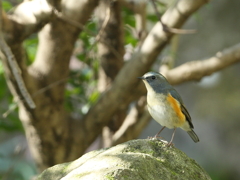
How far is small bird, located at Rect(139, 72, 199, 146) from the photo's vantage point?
117 inches

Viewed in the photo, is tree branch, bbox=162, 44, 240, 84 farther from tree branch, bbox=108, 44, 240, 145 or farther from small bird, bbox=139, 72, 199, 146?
small bird, bbox=139, 72, 199, 146

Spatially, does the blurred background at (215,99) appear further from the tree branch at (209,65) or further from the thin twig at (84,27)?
the thin twig at (84,27)

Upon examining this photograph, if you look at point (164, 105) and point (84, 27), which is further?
point (84, 27)

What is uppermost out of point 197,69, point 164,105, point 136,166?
point 136,166

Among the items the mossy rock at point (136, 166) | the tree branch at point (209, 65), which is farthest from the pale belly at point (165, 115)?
the tree branch at point (209, 65)

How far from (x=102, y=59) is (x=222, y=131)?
5.25 meters

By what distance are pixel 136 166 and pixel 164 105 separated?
1.17 m

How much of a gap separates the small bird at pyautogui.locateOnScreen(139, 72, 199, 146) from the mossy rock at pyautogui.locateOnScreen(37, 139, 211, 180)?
0.59m

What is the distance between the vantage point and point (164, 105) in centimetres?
299

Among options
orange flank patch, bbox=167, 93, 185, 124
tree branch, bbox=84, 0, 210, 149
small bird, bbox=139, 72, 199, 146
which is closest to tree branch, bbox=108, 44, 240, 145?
tree branch, bbox=84, 0, 210, 149

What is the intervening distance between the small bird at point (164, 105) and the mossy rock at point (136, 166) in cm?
59

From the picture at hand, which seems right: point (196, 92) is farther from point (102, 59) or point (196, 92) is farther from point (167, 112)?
point (167, 112)

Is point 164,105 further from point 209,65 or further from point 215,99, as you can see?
point 215,99

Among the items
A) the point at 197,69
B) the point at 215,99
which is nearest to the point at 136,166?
the point at 197,69
